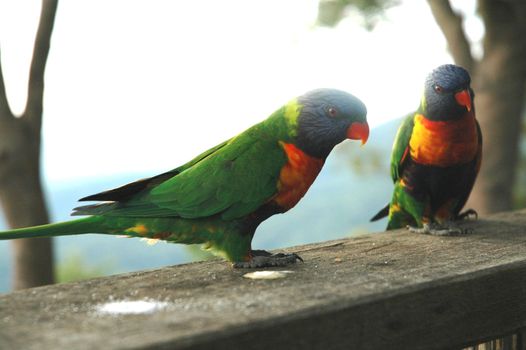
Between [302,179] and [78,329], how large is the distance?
0.86 metres

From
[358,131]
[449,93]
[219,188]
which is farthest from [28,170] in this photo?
[449,93]

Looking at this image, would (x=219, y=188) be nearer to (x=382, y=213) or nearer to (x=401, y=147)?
(x=401, y=147)

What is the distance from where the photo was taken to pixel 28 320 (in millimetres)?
1024

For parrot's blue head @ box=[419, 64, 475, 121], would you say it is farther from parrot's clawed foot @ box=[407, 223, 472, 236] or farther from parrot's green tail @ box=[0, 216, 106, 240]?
parrot's green tail @ box=[0, 216, 106, 240]

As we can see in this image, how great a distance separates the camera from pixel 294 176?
64.2 inches

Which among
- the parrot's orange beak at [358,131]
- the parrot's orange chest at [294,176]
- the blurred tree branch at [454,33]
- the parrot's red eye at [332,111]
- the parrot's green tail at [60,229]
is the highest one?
the blurred tree branch at [454,33]

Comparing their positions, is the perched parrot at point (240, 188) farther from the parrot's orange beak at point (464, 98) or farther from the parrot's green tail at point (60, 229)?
the parrot's orange beak at point (464, 98)

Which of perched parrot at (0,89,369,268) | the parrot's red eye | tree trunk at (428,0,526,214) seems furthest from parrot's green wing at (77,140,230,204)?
tree trunk at (428,0,526,214)

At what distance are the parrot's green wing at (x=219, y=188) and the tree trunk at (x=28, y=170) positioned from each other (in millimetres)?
1797

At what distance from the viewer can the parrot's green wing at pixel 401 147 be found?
2367 mm

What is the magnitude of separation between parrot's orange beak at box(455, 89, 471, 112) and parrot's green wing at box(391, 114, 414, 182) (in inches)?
9.6

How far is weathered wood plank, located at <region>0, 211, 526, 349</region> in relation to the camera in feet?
3.04

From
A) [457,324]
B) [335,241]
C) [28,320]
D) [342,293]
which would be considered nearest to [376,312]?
[342,293]

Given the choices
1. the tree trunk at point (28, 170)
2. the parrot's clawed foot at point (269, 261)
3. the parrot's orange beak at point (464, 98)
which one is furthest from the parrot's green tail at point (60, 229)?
the tree trunk at point (28, 170)
